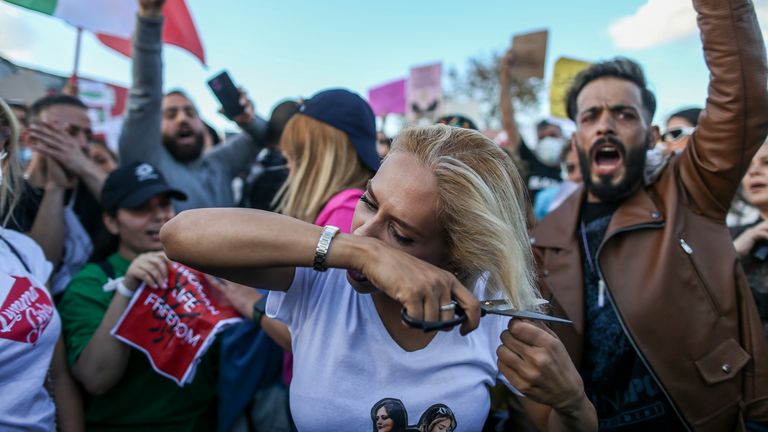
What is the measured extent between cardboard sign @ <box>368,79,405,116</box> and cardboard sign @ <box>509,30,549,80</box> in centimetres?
266

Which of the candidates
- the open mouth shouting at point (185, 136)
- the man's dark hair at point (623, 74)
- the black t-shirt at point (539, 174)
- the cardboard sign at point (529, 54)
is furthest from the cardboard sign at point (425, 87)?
the man's dark hair at point (623, 74)

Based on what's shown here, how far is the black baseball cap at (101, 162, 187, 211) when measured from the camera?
2451mm

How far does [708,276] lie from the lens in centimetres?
202

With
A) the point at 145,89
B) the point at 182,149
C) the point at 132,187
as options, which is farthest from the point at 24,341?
the point at 182,149

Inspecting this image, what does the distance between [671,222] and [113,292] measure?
2.50 metres

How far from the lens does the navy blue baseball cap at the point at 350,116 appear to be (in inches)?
93.4

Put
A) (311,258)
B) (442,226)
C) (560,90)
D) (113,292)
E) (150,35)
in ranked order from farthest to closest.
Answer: (560,90) < (150,35) < (113,292) < (442,226) < (311,258)

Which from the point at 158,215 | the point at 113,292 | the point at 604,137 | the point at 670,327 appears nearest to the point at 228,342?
the point at 113,292

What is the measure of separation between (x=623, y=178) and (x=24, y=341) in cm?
254

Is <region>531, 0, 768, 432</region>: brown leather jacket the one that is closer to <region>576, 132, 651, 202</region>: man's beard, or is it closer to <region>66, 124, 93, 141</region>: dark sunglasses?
<region>576, 132, 651, 202</region>: man's beard

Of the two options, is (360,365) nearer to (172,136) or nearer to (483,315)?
(483,315)

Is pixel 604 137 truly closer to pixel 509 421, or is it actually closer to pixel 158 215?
pixel 509 421

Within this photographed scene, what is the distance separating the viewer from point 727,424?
6.50ft

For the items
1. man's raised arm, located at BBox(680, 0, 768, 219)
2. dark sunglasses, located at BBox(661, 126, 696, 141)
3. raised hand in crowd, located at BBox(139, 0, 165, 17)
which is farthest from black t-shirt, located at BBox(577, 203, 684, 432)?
raised hand in crowd, located at BBox(139, 0, 165, 17)
